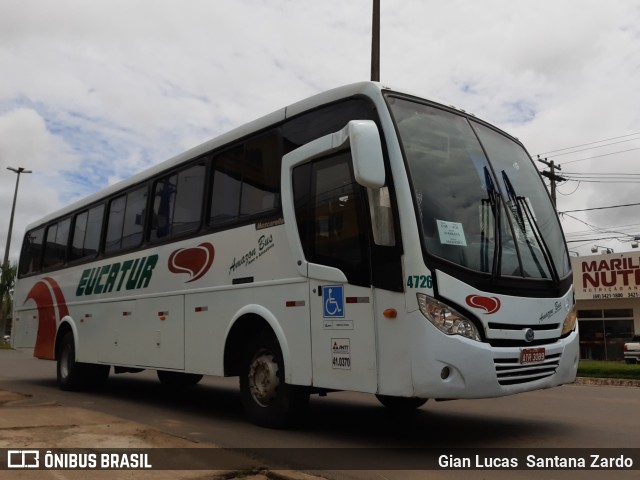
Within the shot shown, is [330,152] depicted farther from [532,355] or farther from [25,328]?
[25,328]

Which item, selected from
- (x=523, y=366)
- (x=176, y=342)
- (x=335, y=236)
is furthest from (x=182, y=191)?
(x=523, y=366)

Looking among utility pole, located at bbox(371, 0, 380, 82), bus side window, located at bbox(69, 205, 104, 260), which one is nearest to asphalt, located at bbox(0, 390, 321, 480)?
bus side window, located at bbox(69, 205, 104, 260)

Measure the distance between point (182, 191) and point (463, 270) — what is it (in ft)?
15.6

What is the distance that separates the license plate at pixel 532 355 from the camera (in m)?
5.38

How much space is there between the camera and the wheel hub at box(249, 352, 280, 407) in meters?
6.58

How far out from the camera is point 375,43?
46.0ft

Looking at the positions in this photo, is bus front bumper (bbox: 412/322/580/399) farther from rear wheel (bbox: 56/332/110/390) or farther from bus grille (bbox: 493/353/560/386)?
rear wheel (bbox: 56/332/110/390)

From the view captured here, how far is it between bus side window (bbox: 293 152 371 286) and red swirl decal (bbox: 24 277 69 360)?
7316mm

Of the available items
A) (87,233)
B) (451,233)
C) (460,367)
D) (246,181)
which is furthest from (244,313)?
(87,233)

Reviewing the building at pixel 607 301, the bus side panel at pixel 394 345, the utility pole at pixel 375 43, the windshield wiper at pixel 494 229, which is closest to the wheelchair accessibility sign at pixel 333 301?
the bus side panel at pixel 394 345

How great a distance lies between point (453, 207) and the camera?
558 cm

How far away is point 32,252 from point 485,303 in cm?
1201

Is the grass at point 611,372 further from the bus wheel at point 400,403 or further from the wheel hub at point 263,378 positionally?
the wheel hub at point 263,378

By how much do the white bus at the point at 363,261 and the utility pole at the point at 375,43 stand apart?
20.7ft
